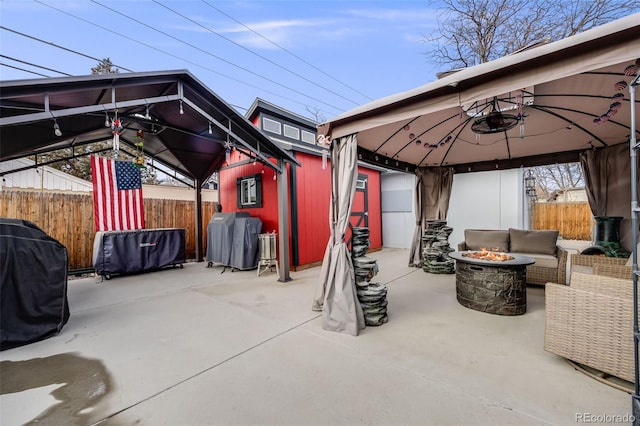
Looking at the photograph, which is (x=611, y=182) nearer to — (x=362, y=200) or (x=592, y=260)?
(x=592, y=260)

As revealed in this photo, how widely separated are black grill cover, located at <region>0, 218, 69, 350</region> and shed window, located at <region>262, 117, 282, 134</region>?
4.60 m

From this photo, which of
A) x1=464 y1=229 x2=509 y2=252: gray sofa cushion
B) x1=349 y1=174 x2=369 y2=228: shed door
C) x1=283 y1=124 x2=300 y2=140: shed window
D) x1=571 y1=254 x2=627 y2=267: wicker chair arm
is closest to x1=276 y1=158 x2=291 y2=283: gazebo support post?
x1=283 y1=124 x2=300 y2=140: shed window

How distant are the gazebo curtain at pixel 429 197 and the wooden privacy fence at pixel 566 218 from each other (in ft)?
26.7

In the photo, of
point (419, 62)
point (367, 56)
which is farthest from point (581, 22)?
point (367, 56)

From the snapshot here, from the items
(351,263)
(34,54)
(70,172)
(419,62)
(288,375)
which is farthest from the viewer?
(70,172)

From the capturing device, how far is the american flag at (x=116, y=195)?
17.9 feet

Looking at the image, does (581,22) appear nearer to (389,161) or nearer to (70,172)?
(389,161)

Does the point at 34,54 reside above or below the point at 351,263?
above

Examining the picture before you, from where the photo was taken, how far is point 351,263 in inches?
119

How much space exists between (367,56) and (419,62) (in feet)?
6.54

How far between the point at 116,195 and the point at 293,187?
409cm

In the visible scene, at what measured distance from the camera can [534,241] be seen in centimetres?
458

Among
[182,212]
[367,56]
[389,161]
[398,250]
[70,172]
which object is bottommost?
[398,250]

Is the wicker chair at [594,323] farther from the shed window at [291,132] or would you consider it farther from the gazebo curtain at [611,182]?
the shed window at [291,132]
